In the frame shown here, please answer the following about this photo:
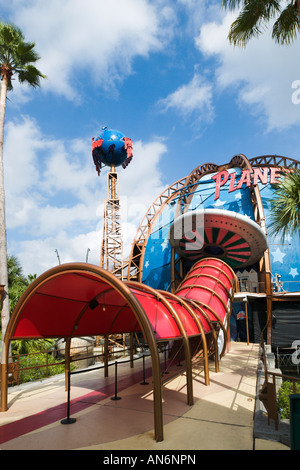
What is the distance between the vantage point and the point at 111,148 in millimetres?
41688

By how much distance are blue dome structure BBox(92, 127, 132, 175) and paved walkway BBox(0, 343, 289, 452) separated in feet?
112

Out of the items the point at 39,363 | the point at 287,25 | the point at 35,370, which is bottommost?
the point at 35,370

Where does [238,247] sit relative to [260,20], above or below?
below

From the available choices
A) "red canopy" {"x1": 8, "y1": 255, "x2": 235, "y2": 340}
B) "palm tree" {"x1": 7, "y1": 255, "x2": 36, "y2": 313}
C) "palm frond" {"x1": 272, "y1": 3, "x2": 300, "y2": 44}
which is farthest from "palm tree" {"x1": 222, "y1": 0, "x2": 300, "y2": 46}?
"palm tree" {"x1": 7, "y1": 255, "x2": 36, "y2": 313}

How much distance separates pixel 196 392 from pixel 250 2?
1328 centimetres

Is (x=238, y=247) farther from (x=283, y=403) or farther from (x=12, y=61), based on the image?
(x=12, y=61)

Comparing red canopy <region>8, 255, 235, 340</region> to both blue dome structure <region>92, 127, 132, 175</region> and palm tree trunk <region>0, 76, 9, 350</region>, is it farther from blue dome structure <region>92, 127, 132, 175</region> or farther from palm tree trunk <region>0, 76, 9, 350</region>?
blue dome structure <region>92, 127, 132, 175</region>

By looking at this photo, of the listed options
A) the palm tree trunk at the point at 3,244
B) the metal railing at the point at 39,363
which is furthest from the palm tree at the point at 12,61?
the metal railing at the point at 39,363

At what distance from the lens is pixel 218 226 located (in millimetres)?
21094

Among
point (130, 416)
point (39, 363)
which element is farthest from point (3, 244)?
point (130, 416)

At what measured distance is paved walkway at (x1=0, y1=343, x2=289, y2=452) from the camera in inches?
240

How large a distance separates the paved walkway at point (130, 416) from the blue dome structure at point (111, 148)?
1344 inches

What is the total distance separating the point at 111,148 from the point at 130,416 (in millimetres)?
37795
